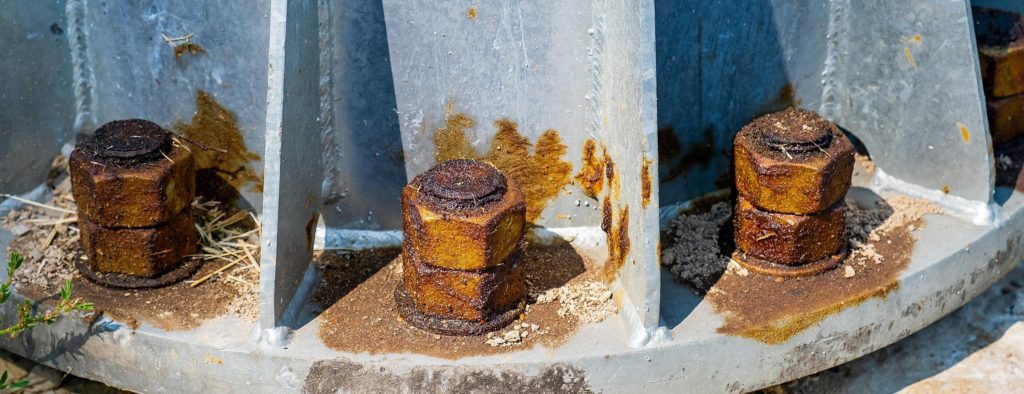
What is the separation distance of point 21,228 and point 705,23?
2786 millimetres

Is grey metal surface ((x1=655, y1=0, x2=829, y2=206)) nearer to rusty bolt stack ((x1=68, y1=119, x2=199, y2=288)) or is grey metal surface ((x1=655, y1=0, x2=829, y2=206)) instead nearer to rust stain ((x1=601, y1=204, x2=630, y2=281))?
rust stain ((x1=601, y1=204, x2=630, y2=281))

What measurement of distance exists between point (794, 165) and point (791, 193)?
0.38 feet

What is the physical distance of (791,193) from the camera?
4215 mm

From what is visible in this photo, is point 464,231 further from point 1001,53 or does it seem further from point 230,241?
point 1001,53

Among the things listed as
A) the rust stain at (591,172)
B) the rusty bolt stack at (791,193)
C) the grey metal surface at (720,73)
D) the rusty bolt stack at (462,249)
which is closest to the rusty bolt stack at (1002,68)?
the grey metal surface at (720,73)

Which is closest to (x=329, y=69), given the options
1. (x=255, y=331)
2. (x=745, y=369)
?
(x=255, y=331)

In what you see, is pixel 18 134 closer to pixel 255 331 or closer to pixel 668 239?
pixel 255 331

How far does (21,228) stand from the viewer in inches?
184

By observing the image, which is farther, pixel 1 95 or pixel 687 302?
pixel 1 95

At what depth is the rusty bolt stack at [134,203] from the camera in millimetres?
4121

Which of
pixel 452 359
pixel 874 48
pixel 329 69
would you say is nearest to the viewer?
pixel 452 359

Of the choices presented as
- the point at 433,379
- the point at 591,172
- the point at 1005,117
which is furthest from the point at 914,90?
the point at 433,379

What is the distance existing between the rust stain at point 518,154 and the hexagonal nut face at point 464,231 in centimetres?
49

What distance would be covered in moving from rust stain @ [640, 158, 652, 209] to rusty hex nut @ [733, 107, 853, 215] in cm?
52
